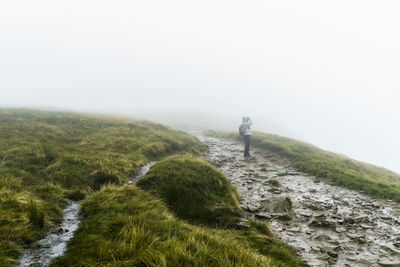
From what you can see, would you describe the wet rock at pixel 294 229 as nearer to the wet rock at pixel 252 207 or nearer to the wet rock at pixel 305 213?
the wet rock at pixel 305 213

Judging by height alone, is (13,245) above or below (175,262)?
below

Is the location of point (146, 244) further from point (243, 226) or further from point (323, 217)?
point (323, 217)

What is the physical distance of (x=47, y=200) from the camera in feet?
22.9

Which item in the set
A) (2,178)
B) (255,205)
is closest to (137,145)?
(2,178)

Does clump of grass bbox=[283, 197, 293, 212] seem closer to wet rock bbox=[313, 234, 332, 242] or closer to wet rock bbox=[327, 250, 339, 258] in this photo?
wet rock bbox=[313, 234, 332, 242]

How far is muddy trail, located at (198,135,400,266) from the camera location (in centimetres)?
650

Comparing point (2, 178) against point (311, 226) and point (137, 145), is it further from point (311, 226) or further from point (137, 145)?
point (311, 226)

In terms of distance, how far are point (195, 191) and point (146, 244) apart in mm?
5098

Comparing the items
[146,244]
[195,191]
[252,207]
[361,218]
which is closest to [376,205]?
[361,218]

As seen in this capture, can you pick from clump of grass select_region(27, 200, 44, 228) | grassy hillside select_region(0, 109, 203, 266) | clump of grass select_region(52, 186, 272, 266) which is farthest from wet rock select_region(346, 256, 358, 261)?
clump of grass select_region(27, 200, 44, 228)

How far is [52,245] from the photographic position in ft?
15.7

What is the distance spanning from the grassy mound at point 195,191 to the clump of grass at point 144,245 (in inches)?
96.2

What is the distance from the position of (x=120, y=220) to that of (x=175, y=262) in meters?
2.37

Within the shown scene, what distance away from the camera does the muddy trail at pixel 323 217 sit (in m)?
6.50
